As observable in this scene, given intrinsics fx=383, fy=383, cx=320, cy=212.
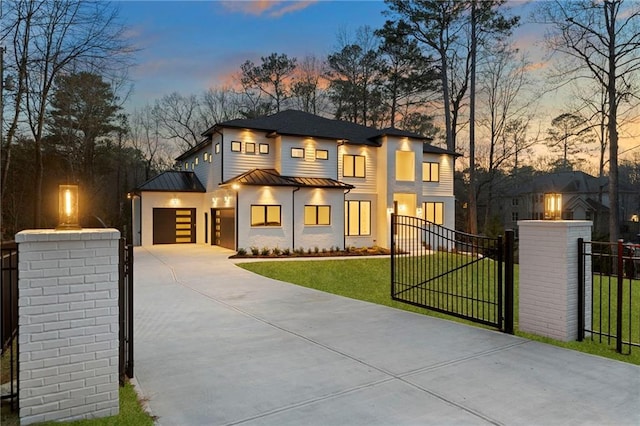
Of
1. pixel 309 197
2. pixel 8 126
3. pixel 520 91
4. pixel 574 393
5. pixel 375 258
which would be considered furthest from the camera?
pixel 520 91

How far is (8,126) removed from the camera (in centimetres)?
1288

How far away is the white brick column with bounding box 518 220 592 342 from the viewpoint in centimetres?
484

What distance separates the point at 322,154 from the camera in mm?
18172

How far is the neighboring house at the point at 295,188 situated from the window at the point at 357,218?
5 centimetres

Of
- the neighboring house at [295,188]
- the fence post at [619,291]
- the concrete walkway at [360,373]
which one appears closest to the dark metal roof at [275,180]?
the neighboring house at [295,188]

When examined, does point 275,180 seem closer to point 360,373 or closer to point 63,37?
point 63,37

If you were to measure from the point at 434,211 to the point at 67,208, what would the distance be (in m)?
19.5

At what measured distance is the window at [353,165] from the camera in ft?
61.9

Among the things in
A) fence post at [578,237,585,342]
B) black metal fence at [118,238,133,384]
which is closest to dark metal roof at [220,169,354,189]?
black metal fence at [118,238,133,384]

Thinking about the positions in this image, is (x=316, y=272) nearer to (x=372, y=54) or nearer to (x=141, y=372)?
(x=141, y=372)

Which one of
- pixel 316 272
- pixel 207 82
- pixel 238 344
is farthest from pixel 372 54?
pixel 238 344

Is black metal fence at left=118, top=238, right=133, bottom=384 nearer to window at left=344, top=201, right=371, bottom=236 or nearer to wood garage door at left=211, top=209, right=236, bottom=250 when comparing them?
wood garage door at left=211, top=209, right=236, bottom=250

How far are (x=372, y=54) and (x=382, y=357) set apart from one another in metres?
25.9

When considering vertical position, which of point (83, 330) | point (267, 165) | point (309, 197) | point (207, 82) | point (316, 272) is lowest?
point (316, 272)
